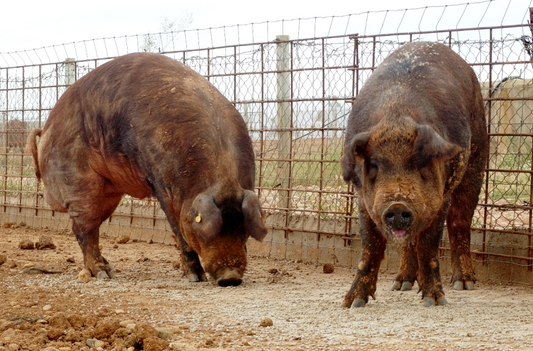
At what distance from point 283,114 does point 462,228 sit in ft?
8.85

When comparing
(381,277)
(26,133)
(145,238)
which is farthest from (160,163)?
(26,133)

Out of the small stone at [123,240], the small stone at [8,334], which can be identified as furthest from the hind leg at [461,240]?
the small stone at [123,240]

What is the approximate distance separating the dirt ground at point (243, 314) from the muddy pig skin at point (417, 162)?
328mm

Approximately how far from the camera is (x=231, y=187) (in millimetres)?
5855

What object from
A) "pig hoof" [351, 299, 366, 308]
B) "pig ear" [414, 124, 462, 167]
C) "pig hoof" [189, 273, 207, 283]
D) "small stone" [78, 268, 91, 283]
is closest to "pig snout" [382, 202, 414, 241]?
"pig ear" [414, 124, 462, 167]

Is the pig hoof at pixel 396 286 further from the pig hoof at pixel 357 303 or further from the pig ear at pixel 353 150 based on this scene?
the pig ear at pixel 353 150

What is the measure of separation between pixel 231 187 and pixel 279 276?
1569 mm

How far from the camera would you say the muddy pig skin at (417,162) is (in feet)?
15.4

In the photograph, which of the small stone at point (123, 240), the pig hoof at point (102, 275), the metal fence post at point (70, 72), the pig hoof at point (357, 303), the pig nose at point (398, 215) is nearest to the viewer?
the pig nose at point (398, 215)

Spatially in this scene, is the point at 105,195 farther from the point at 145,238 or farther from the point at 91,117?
the point at 145,238

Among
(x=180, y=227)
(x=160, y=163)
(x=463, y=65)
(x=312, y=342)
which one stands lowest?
(x=312, y=342)

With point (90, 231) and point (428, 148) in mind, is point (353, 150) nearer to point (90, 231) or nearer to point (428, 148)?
A: point (428, 148)

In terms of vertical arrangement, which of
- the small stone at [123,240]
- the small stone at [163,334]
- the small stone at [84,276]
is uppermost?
the small stone at [123,240]

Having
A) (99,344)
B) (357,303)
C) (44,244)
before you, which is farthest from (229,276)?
(44,244)
